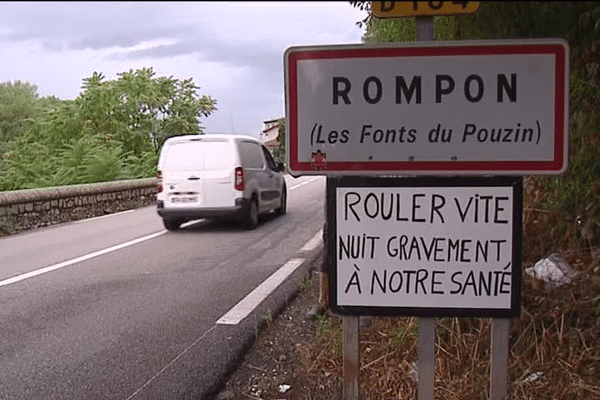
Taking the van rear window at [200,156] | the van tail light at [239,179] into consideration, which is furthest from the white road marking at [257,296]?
the van rear window at [200,156]

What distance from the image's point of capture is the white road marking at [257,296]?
5.11m

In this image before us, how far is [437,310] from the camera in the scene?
2.57 metres

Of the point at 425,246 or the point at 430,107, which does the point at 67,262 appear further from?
the point at 430,107

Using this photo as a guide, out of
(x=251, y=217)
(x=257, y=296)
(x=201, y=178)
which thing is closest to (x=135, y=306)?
(x=257, y=296)

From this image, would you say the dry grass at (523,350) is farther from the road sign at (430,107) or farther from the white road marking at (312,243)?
the white road marking at (312,243)

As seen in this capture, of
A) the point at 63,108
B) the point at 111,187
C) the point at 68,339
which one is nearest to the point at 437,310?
the point at 68,339

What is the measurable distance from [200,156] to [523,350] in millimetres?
8144

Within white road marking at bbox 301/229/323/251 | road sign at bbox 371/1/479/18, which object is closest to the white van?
white road marking at bbox 301/229/323/251

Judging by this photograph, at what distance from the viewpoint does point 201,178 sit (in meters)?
10.7

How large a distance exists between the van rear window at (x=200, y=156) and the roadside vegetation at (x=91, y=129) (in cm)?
408

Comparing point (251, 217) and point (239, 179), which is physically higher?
point (239, 179)

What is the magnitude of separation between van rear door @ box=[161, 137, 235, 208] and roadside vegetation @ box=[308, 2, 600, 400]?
6.66m

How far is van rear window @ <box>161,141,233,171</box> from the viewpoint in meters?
10.7

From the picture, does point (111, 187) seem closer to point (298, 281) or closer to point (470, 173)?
point (298, 281)
